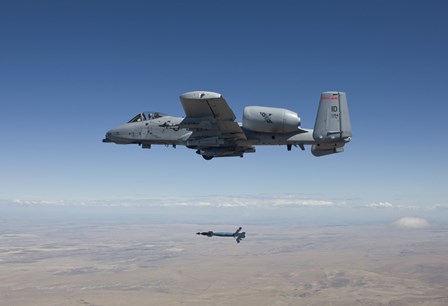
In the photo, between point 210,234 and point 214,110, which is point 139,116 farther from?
point 210,234

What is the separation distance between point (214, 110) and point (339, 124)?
9.45 m

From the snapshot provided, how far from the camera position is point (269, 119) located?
95.7 ft

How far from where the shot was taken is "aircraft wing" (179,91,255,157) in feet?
88.5

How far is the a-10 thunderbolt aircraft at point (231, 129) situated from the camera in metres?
29.0

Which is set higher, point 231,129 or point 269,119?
point 269,119

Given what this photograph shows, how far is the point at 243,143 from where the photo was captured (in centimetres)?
3231

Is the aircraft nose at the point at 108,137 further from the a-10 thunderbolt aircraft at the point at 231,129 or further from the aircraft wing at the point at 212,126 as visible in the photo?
the aircraft wing at the point at 212,126

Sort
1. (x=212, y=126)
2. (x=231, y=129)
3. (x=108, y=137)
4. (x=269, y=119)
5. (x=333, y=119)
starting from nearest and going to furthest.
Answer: (x=269, y=119), (x=333, y=119), (x=212, y=126), (x=231, y=129), (x=108, y=137)

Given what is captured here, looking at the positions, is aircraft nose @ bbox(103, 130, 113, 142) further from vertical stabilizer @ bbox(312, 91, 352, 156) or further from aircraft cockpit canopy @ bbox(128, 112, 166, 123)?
vertical stabilizer @ bbox(312, 91, 352, 156)

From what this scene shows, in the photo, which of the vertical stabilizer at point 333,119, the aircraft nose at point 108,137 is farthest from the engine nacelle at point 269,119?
the aircraft nose at point 108,137

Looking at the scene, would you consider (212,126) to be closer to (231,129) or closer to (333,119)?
(231,129)

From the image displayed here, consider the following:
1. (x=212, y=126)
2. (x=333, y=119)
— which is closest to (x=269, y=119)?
(x=212, y=126)

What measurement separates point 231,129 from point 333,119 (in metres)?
7.66

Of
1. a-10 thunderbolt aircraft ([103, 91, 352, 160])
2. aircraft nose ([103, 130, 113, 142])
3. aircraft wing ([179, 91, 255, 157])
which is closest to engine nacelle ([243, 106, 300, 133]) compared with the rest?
a-10 thunderbolt aircraft ([103, 91, 352, 160])
